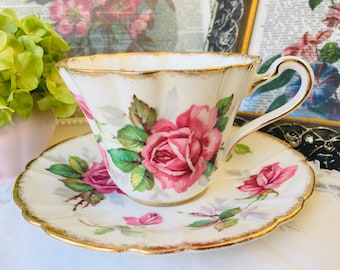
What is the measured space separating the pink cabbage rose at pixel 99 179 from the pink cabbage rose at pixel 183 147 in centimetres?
8

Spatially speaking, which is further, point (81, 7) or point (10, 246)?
point (81, 7)

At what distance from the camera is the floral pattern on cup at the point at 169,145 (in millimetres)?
304

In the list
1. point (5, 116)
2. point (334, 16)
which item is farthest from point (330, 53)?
point (5, 116)

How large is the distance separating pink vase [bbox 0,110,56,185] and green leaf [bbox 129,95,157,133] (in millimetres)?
176

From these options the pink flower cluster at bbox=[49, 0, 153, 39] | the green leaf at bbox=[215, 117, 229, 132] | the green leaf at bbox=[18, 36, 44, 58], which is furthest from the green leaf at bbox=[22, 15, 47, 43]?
the green leaf at bbox=[215, 117, 229, 132]

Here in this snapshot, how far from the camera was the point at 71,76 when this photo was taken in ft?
0.98

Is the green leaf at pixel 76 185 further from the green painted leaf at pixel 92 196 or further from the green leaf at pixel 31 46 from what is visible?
the green leaf at pixel 31 46

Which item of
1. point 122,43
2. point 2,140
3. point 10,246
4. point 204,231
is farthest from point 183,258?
point 122,43

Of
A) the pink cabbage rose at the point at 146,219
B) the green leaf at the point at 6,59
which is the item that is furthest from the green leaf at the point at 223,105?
the green leaf at the point at 6,59

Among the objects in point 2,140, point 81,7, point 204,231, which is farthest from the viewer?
point 81,7

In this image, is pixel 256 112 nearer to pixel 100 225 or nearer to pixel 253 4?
pixel 253 4

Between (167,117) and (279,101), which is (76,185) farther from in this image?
(279,101)

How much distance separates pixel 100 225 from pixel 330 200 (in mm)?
219

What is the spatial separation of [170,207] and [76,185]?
0.11 metres
